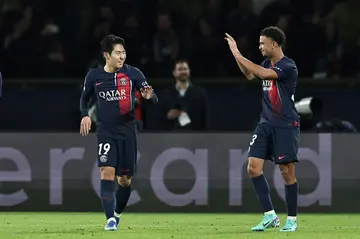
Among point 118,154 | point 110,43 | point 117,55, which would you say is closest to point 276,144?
point 118,154

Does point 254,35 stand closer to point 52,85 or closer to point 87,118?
point 52,85

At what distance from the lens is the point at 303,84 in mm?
15766

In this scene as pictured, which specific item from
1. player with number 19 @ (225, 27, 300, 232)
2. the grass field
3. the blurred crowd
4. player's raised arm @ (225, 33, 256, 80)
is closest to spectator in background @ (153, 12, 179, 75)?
the blurred crowd

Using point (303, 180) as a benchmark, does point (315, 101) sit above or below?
above

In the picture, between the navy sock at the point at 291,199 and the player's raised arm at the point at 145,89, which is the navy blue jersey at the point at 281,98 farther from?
the player's raised arm at the point at 145,89

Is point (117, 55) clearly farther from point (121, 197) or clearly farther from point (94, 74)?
point (121, 197)

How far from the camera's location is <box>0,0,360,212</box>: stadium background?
50.6ft

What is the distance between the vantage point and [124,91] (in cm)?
1168

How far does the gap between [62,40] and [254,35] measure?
2.58 metres

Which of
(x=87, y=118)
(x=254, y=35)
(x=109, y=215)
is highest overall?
(x=254, y=35)

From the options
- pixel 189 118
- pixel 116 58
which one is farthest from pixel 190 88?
pixel 116 58

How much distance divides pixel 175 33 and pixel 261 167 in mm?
4833

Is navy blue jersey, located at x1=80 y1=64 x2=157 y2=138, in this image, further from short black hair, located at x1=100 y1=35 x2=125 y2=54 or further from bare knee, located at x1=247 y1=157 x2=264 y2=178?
bare knee, located at x1=247 y1=157 x2=264 y2=178

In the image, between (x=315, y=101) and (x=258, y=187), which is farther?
(x=315, y=101)
